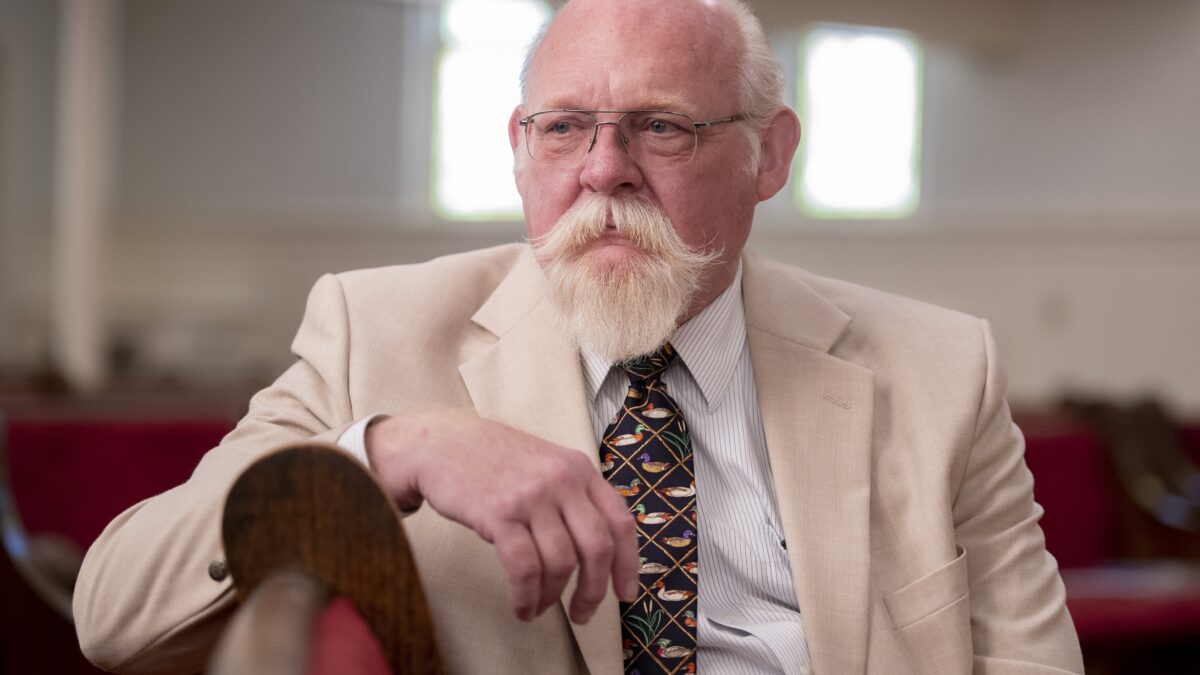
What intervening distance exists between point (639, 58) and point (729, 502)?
0.56 m

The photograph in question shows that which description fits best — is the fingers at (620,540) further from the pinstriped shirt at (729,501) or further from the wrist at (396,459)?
the pinstriped shirt at (729,501)

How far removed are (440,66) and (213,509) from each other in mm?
11583

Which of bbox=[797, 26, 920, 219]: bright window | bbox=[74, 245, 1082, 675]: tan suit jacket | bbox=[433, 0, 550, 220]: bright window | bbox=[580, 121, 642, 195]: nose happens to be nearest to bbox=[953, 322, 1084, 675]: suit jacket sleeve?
bbox=[74, 245, 1082, 675]: tan suit jacket

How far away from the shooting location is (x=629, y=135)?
1614 millimetres

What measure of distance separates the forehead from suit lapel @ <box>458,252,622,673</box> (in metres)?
0.26

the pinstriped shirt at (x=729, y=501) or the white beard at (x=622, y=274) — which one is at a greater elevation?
the white beard at (x=622, y=274)

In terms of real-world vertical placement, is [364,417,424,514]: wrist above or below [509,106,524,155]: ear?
below

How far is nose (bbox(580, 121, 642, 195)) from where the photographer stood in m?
1.57

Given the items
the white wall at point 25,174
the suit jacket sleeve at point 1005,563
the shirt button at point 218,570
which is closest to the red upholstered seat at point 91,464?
the suit jacket sleeve at point 1005,563

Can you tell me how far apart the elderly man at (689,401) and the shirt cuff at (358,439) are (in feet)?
0.76

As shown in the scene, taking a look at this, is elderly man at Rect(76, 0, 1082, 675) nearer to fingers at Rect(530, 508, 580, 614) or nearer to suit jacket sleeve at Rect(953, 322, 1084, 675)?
suit jacket sleeve at Rect(953, 322, 1084, 675)

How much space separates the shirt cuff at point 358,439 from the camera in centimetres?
114

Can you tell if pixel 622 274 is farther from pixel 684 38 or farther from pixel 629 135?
pixel 684 38

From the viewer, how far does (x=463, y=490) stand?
1.06 meters
